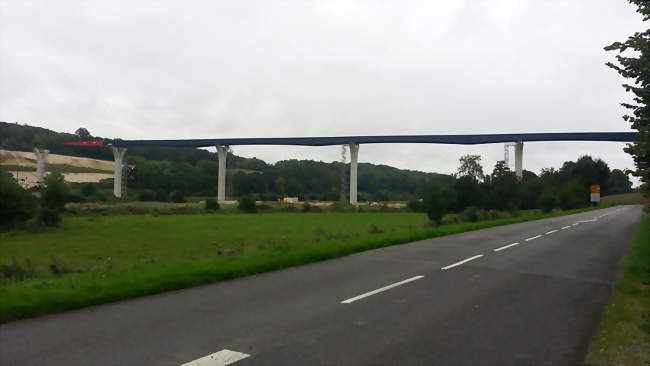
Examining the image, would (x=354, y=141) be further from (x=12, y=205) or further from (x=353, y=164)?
(x=12, y=205)

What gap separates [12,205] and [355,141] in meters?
48.7

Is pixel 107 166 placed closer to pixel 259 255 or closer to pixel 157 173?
pixel 157 173

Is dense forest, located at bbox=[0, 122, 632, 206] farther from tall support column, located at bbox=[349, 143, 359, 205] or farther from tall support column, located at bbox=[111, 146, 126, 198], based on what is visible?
tall support column, located at bbox=[349, 143, 359, 205]

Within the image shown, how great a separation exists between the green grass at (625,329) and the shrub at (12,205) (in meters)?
53.3

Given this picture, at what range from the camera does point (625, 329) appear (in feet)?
20.7

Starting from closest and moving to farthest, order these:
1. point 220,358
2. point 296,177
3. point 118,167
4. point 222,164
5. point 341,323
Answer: point 220,358 < point 341,323 < point 222,164 < point 118,167 < point 296,177

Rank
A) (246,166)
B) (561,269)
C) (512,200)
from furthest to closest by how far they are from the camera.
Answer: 1. (246,166)
2. (512,200)
3. (561,269)

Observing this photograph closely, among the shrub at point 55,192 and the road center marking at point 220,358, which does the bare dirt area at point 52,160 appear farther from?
the road center marking at point 220,358

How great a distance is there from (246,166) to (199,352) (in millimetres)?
136962

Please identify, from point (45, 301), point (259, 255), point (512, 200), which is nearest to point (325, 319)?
point (45, 301)

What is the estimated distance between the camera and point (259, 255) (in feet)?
39.9

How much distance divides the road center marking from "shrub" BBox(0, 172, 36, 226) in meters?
52.5

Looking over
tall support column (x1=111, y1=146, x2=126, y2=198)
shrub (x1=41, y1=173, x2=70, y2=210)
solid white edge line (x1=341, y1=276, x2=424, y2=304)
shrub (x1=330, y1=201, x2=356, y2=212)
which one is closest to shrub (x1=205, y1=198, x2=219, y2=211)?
shrub (x1=330, y1=201, x2=356, y2=212)

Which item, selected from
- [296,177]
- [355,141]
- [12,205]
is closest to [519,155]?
[355,141]
